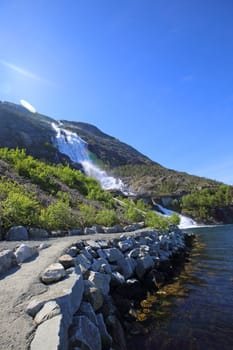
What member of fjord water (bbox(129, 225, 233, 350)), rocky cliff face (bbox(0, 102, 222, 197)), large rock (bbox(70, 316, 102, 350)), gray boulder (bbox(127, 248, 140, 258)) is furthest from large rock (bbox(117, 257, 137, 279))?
rocky cliff face (bbox(0, 102, 222, 197))

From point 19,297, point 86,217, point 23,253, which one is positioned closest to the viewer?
point 19,297

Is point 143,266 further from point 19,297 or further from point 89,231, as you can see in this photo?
point 19,297

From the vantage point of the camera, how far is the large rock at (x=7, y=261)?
5.44m

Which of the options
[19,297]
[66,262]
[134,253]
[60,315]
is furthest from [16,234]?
[60,315]

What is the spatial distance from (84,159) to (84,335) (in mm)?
104614

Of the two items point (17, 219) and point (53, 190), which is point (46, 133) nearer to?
point (53, 190)

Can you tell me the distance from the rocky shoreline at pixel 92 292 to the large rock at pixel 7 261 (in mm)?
21

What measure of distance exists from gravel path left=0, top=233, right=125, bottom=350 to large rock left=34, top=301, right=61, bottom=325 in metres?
0.11

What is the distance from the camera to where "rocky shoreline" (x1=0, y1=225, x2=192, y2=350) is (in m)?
3.63

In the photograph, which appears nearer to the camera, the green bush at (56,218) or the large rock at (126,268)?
the large rock at (126,268)

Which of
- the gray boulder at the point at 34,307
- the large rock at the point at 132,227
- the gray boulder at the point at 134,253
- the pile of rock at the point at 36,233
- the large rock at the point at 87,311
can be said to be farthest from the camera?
the large rock at the point at 132,227

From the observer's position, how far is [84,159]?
352 feet

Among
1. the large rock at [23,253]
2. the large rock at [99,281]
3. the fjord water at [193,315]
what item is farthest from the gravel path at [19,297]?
the fjord water at [193,315]

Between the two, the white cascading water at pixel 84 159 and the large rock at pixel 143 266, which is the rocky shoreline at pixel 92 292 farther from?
the white cascading water at pixel 84 159
